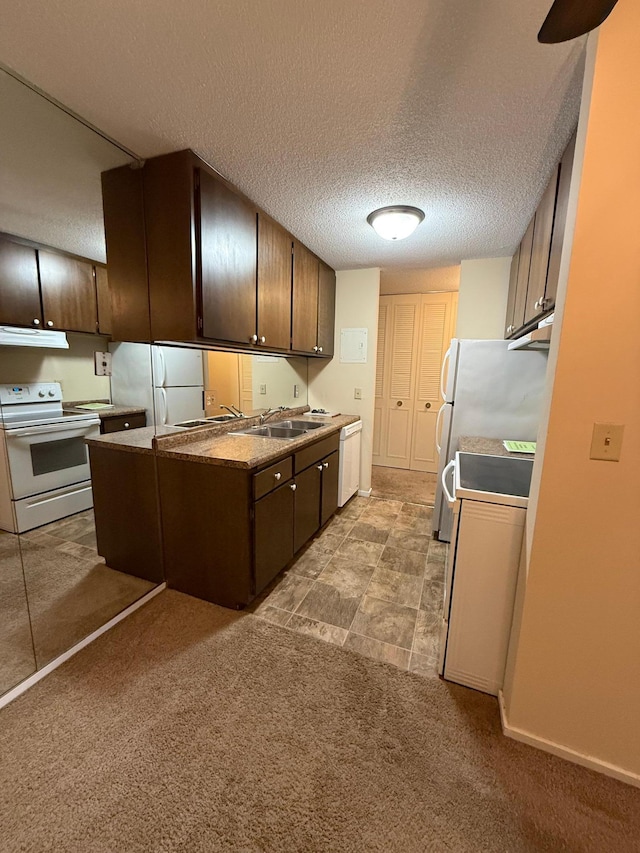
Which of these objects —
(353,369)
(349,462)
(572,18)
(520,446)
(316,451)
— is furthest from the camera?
(353,369)

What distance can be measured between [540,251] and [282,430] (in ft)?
6.97

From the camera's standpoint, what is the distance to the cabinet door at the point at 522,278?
2219mm

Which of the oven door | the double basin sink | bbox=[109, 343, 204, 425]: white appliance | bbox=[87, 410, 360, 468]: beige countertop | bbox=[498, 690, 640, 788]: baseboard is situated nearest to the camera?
bbox=[498, 690, 640, 788]: baseboard

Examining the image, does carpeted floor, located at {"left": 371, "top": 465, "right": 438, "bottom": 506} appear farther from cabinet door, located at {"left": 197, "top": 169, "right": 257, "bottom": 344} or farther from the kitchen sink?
cabinet door, located at {"left": 197, "top": 169, "right": 257, "bottom": 344}

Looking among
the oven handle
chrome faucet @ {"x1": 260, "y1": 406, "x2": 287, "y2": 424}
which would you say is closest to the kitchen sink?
chrome faucet @ {"x1": 260, "y1": 406, "x2": 287, "y2": 424}

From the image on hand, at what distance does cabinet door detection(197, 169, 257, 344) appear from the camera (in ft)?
5.77

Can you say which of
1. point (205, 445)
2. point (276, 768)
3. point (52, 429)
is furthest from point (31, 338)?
point (276, 768)

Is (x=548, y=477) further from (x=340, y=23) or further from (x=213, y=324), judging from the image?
(x=213, y=324)

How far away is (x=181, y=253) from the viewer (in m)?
1.72

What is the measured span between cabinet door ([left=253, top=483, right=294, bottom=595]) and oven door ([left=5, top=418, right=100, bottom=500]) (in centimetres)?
116

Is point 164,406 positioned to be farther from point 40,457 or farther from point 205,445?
point 40,457

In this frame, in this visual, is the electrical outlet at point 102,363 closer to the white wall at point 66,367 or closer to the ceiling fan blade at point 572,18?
the white wall at point 66,367

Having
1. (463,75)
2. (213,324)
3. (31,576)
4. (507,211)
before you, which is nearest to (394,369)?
(507,211)

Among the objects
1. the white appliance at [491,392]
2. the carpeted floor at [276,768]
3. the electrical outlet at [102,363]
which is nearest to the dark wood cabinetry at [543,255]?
the white appliance at [491,392]
